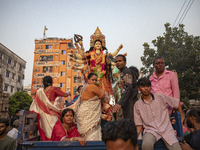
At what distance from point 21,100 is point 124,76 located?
28.9 m

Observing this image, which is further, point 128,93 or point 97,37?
point 97,37

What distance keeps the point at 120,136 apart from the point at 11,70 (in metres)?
35.2

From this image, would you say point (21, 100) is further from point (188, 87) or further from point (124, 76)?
point (124, 76)

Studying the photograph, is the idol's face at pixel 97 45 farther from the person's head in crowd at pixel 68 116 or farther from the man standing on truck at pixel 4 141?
the man standing on truck at pixel 4 141

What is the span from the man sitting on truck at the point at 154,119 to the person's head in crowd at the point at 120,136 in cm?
124

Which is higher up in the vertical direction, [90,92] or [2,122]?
[90,92]

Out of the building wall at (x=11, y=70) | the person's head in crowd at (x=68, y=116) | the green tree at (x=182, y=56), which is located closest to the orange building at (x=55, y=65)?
the building wall at (x=11, y=70)

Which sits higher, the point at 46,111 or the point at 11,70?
the point at 11,70

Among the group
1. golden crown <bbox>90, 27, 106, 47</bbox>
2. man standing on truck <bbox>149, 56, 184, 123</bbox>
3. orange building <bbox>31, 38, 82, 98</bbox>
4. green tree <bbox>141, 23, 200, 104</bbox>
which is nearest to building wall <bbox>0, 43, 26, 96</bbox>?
orange building <bbox>31, 38, 82, 98</bbox>

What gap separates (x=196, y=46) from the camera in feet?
45.6

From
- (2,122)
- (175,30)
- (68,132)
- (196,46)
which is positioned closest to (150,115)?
(68,132)

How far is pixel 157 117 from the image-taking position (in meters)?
2.53

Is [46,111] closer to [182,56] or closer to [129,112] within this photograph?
[129,112]

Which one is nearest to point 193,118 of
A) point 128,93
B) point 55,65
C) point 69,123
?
point 128,93
